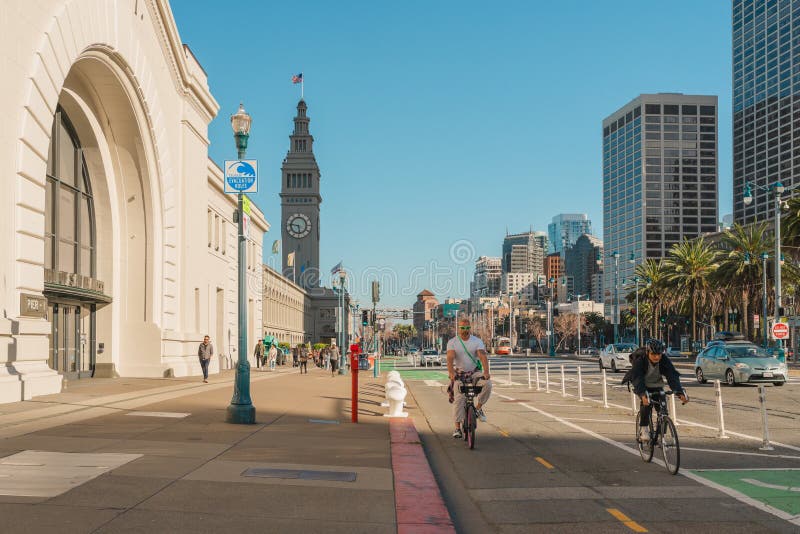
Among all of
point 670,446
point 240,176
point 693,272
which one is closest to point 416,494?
point 670,446

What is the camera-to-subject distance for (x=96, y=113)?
30.7m

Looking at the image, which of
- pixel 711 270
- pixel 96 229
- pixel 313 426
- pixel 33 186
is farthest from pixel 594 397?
pixel 711 270

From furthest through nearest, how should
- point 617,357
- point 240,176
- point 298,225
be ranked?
1. point 298,225
2. point 617,357
3. point 240,176

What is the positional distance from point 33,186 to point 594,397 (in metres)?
17.0

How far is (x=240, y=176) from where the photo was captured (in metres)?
16.9

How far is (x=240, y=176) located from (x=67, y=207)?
566 inches

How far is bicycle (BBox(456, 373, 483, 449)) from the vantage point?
12961 mm

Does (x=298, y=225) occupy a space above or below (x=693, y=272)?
above

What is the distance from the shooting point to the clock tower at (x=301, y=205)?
147 m

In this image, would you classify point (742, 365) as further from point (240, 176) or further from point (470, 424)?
point (240, 176)

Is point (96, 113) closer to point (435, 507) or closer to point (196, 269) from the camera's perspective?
point (196, 269)

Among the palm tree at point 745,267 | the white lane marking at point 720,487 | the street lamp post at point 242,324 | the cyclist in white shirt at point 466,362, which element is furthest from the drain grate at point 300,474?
the palm tree at point 745,267

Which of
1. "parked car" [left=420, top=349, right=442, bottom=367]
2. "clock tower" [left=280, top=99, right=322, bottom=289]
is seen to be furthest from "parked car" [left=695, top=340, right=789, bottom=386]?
"clock tower" [left=280, top=99, right=322, bottom=289]

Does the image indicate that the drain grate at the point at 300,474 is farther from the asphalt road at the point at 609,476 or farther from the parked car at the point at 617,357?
the parked car at the point at 617,357
